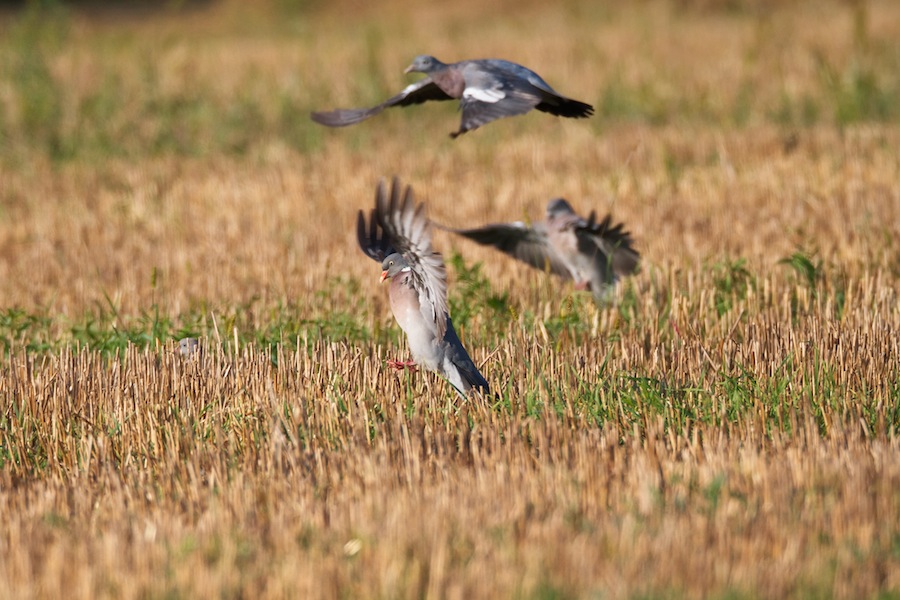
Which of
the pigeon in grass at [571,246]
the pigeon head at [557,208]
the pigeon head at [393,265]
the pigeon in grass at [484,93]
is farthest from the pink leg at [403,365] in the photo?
the pigeon head at [557,208]

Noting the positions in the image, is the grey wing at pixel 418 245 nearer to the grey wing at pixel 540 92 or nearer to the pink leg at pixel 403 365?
the pink leg at pixel 403 365

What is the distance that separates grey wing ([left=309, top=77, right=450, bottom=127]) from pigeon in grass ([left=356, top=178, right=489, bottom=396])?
70 cm

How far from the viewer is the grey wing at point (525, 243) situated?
6914 mm

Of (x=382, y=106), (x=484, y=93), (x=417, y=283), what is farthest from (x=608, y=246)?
(x=417, y=283)

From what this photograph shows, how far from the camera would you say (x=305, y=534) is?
11.5 ft

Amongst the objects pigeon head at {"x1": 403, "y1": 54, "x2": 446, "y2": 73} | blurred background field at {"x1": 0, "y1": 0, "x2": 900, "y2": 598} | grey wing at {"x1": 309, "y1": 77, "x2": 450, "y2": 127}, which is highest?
pigeon head at {"x1": 403, "y1": 54, "x2": 446, "y2": 73}

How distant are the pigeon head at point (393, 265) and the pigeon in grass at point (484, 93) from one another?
58 centimetres

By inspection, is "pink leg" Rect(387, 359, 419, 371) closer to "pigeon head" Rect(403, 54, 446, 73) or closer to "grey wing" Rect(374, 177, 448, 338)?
"grey wing" Rect(374, 177, 448, 338)

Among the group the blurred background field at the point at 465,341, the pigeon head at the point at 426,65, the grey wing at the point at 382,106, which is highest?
the pigeon head at the point at 426,65

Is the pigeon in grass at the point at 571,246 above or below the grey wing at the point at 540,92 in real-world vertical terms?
below

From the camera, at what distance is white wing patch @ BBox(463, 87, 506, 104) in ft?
17.0

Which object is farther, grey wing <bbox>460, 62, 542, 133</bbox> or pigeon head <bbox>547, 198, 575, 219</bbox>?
pigeon head <bbox>547, 198, 575, 219</bbox>

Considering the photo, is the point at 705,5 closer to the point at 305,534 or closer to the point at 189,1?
the point at 189,1

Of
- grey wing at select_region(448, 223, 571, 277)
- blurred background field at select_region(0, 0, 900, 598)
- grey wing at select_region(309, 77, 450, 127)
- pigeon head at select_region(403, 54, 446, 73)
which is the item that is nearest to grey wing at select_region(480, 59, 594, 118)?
pigeon head at select_region(403, 54, 446, 73)
